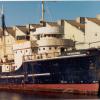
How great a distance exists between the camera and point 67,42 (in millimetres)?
49219

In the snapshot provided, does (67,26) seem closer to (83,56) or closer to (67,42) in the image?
(67,42)

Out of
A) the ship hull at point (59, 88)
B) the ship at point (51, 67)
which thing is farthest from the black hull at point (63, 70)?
the ship hull at point (59, 88)

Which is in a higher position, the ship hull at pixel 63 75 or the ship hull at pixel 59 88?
the ship hull at pixel 63 75

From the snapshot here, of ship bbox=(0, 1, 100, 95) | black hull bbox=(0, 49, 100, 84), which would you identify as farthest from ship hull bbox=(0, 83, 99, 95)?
black hull bbox=(0, 49, 100, 84)

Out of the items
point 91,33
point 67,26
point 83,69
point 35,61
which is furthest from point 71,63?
point 67,26

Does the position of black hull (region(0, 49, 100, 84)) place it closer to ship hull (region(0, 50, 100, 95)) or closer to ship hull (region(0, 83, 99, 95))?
ship hull (region(0, 50, 100, 95))

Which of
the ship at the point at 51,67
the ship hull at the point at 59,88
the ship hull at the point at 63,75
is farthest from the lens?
the ship at the point at 51,67

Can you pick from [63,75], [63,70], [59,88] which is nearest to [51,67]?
[63,70]

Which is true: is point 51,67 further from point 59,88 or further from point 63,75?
point 59,88

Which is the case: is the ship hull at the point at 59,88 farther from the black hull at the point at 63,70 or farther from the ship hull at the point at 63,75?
the black hull at the point at 63,70

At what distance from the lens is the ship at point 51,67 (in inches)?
1692

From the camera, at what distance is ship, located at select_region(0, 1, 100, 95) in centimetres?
4297

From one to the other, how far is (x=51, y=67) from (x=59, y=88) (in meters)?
2.34

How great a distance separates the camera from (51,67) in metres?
45.8
